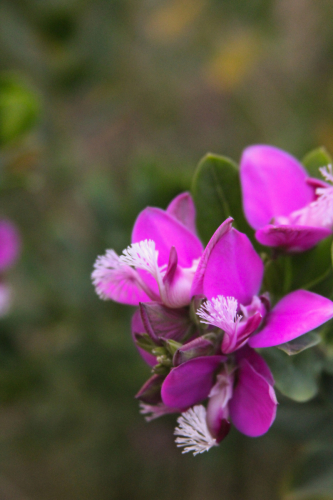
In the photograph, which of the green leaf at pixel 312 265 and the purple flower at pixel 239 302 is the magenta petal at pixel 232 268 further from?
the green leaf at pixel 312 265

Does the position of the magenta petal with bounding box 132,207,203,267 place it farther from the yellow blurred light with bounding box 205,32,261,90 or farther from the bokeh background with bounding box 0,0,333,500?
the yellow blurred light with bounding box 205,32,261,90

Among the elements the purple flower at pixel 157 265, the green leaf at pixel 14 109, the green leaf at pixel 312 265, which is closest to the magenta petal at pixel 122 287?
the purple flower at pixel 157 265

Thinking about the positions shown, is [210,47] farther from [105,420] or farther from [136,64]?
[105,420]

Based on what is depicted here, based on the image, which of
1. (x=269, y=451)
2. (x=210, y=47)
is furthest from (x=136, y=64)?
(x=269, y=451)

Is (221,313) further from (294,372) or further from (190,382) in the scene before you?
(294,372)

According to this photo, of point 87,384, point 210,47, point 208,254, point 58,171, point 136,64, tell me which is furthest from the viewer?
point 210,47

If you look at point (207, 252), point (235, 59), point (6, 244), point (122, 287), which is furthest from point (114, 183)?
point (207, 252)
